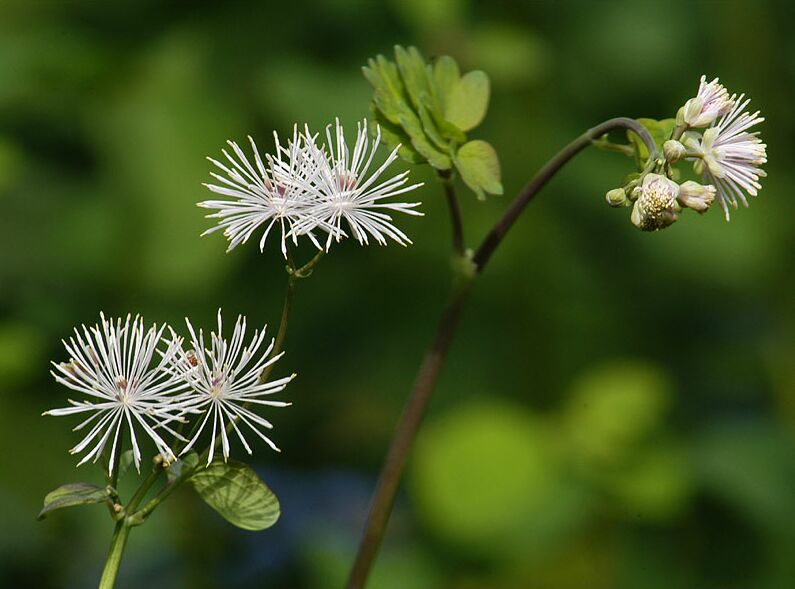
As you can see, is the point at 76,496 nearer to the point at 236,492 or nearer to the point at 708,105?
the point at 236,492

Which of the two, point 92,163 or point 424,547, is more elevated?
point 92,163

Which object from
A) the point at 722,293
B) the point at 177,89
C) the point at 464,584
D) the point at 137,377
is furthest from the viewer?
the point at 722,293

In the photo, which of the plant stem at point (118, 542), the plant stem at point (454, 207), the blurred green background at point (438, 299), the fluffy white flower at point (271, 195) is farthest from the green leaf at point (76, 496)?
the blurred green background at point (438, 299)

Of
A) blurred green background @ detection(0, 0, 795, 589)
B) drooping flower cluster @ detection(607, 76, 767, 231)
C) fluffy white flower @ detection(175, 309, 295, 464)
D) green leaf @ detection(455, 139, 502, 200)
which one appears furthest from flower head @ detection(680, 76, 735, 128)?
blurred green background @ detection(0, 0, 795, 589)

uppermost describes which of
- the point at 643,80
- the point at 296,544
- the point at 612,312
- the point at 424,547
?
the point at 643,80

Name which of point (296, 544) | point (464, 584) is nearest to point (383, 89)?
point (464, 584)

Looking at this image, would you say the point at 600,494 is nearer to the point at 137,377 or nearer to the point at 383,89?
the point at 383,89

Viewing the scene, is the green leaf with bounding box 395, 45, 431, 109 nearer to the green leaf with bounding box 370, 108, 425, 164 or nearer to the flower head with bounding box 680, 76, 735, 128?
the green leaf with bounding box 370, 108, 425, 164
